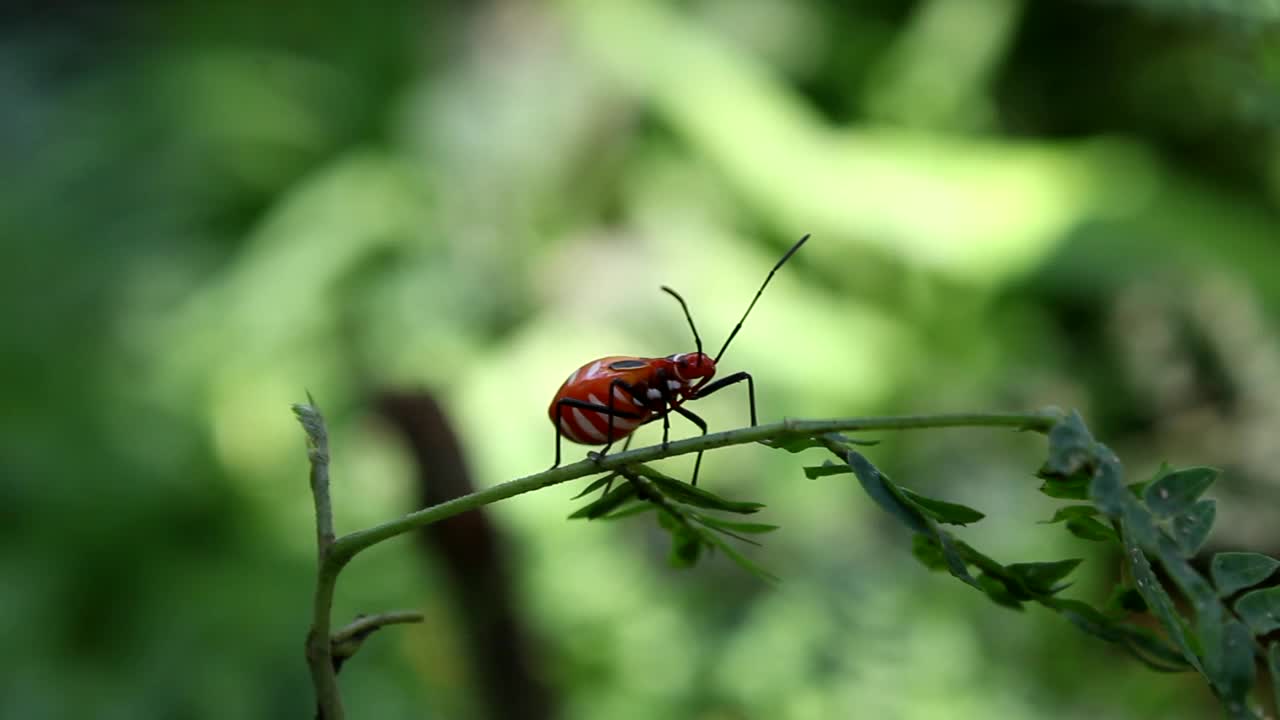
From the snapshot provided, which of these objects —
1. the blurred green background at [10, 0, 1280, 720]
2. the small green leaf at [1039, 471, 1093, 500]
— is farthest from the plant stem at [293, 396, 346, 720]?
the blurred green background at [10, 0, 1280, 720]

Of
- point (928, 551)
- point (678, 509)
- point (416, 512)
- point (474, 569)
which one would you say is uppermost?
point (416, 512)

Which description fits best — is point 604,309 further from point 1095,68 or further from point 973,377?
point 1095,68

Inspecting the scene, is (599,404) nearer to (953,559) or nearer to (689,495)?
(689,495)

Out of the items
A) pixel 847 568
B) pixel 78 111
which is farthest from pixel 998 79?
pixel 78 111

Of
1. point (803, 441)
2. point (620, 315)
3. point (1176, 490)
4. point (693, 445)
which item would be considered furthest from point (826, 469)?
point (620, 315)

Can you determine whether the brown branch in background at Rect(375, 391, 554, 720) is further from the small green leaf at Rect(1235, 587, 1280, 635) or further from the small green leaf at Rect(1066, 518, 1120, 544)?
the small green leaf at Rect(1235, 587, 1280, 635)
